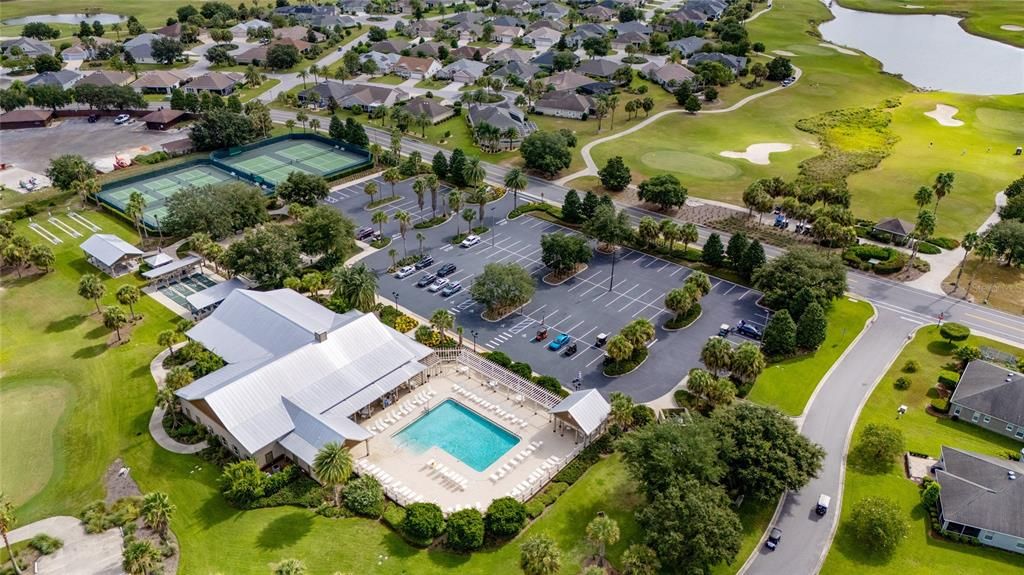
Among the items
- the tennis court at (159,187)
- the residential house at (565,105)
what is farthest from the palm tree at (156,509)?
the residential house at (565,105)

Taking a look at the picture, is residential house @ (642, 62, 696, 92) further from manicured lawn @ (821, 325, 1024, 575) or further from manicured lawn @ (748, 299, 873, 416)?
manicured lawn @ (821, 325, 1024, 575)

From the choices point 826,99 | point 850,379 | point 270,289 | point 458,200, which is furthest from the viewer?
point 826,99

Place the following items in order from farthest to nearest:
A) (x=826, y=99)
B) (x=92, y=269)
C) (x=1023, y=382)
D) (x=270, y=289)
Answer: (x=826, y=99), (x=92, y=269), (x=270, y=289), (x=1023, y=382)

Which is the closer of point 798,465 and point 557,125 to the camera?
point 798,465

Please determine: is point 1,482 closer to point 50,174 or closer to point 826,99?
point 50,174

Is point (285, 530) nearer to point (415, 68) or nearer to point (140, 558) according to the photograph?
point (140, 558)

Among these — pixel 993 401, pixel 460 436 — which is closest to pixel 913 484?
pixel 993 401

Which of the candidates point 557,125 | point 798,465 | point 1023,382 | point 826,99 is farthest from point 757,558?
point 826,99
